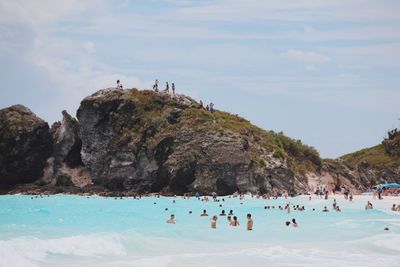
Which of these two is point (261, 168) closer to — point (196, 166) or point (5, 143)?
point (196, 166)

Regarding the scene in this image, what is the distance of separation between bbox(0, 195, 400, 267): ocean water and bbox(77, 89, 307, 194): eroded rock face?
24579 mm

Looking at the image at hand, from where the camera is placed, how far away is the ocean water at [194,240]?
75.8 ft

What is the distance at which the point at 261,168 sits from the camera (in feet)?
249

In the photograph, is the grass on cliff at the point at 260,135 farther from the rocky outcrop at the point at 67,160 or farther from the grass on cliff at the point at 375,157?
the rocky outcrop at the point at 67,160

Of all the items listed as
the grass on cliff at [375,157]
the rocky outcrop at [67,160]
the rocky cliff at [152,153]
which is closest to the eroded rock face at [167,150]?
the rocky cliff at [152,153]

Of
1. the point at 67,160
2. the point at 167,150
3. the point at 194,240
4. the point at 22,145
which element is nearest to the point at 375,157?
the point at 167,150

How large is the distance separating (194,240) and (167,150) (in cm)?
4742

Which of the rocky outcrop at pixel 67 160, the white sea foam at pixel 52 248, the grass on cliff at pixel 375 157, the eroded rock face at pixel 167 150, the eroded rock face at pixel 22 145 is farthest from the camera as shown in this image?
the grass on cliff at pixel 375 157

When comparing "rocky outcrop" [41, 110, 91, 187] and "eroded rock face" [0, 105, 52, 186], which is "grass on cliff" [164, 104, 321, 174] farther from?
"eroded rock face" [0, 105, 52, 186]

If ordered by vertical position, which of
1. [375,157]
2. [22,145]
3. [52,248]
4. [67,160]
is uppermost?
[375,157]

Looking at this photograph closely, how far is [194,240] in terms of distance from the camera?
3061 centimetres

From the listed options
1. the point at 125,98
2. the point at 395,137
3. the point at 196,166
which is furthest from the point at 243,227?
the point at 395,137

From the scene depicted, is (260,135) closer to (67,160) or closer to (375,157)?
(67,160)

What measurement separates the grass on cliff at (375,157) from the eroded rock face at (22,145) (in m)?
64.2
